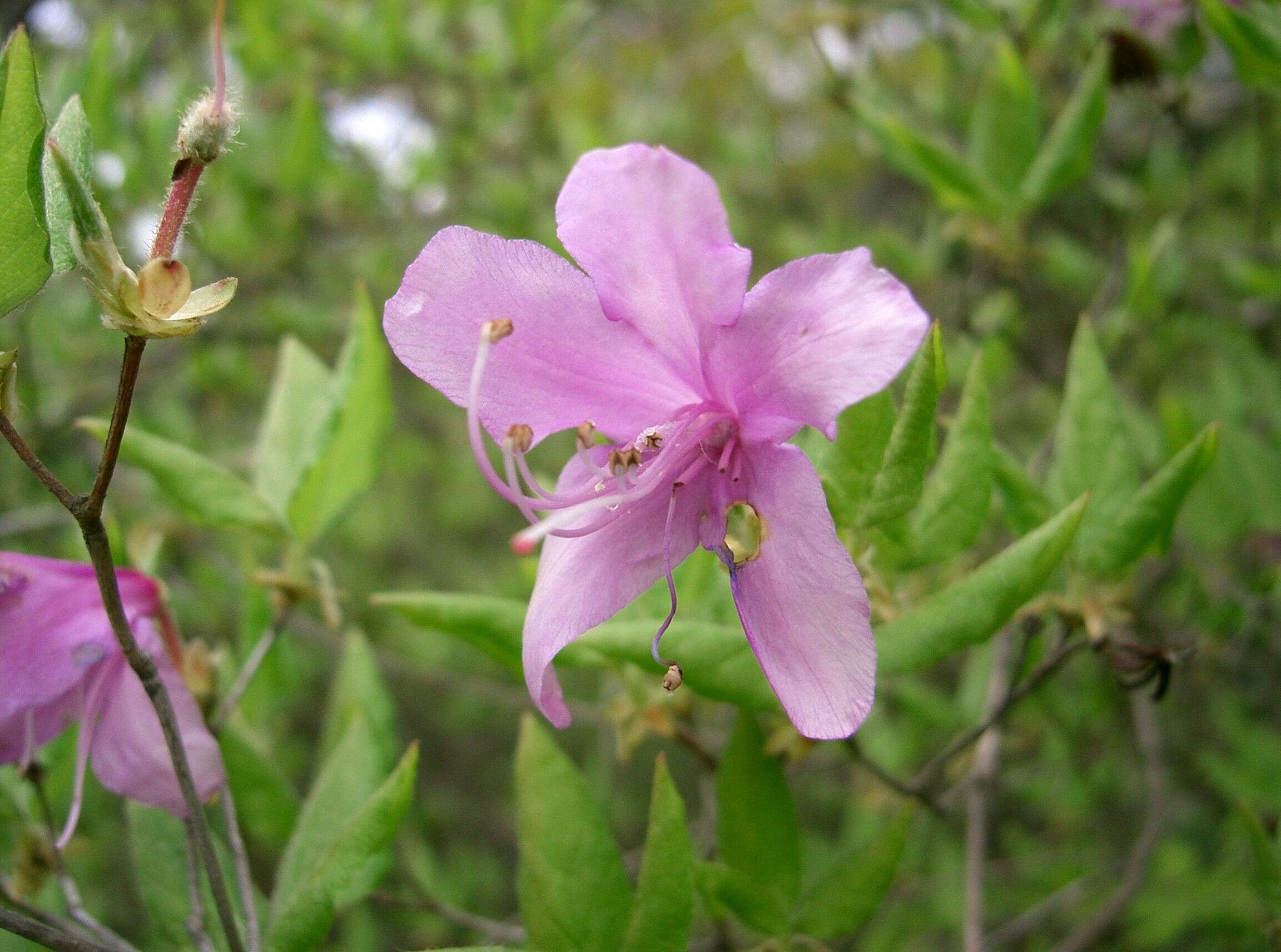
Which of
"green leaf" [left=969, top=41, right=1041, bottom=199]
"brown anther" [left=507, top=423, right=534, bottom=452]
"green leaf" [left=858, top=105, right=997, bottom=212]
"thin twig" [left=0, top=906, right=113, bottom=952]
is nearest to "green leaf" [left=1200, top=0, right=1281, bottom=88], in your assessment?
"green leaf" [left=969, top=41, right=1041, bottom=199]

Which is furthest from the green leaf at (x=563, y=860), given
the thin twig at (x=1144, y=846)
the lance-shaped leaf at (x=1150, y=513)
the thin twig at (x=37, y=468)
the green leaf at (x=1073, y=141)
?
the green leaf at (x=1073, y=141)

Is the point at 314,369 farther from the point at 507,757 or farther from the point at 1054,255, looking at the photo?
the point at 507,757

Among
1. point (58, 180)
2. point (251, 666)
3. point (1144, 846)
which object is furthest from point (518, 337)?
point (1144, 846)

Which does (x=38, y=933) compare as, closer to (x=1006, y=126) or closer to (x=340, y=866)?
(x=340, y=866)

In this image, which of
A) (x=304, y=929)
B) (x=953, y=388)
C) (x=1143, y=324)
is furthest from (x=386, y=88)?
(x=304, y=929)

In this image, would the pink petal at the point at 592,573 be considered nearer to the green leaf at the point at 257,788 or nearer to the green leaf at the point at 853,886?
the green leaf at the point at 853,886
